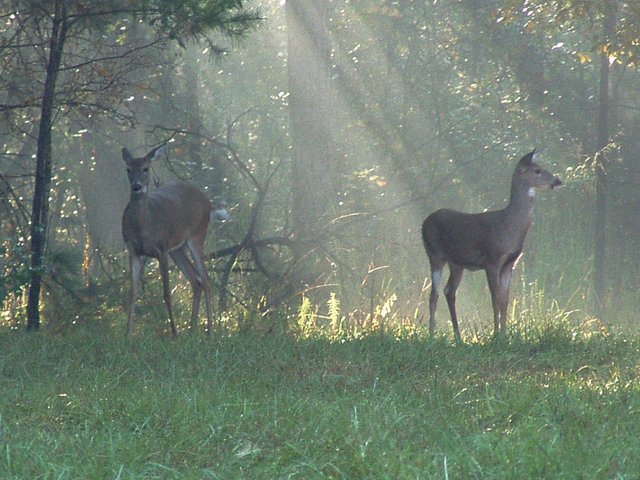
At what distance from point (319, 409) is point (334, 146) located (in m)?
14.4

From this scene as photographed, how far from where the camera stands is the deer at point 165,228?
10.3m

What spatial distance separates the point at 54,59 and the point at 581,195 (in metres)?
10.6

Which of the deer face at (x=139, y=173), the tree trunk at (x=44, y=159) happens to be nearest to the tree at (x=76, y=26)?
the tree trunk at (x=44, y=159)

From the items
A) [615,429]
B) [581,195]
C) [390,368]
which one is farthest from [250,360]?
[581,195]

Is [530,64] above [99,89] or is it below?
above

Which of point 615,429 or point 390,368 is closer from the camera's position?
point 615,429

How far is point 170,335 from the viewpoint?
10133 millimetres

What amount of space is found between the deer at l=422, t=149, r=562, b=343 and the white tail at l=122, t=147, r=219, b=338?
6.82 feet

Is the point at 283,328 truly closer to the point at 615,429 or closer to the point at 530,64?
the point at 615,429

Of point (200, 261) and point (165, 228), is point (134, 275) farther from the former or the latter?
point (200, 261)

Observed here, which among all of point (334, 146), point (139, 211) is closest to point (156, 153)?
point (139, 211)

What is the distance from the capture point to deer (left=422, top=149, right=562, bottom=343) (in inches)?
411

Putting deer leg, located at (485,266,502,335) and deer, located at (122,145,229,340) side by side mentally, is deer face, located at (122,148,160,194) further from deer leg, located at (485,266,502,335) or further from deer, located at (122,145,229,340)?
deer leg, located at (485,266,502,335)

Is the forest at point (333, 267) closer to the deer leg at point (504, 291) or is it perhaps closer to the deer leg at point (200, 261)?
the deer leg at point (200, 261)
